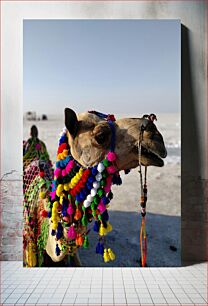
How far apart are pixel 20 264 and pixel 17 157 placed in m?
0.87

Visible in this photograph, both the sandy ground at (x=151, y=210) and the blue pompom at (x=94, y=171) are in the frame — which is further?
the sandy ground at (x=151, y=210)

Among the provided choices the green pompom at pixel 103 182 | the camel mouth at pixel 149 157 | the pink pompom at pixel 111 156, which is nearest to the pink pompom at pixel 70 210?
the green pompom at pixel 103 182

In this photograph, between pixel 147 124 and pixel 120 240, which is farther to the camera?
pixel 120 240

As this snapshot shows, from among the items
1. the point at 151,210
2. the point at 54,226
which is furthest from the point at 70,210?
the point at 151,210

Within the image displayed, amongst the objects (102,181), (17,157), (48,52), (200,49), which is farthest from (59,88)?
(102,181)

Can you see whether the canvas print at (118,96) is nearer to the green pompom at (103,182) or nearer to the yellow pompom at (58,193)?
the yellow pompom at (58,193)

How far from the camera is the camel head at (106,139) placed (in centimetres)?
202

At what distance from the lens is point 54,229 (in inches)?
94.9

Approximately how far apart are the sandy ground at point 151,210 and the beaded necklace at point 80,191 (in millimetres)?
1049

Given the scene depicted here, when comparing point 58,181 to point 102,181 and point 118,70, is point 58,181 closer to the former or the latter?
point 102,181

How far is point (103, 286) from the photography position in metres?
2.82

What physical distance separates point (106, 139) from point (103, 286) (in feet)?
4.05

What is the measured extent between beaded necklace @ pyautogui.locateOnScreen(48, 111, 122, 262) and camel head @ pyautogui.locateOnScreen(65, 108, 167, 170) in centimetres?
3

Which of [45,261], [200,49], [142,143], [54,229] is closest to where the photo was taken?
[142,143]
